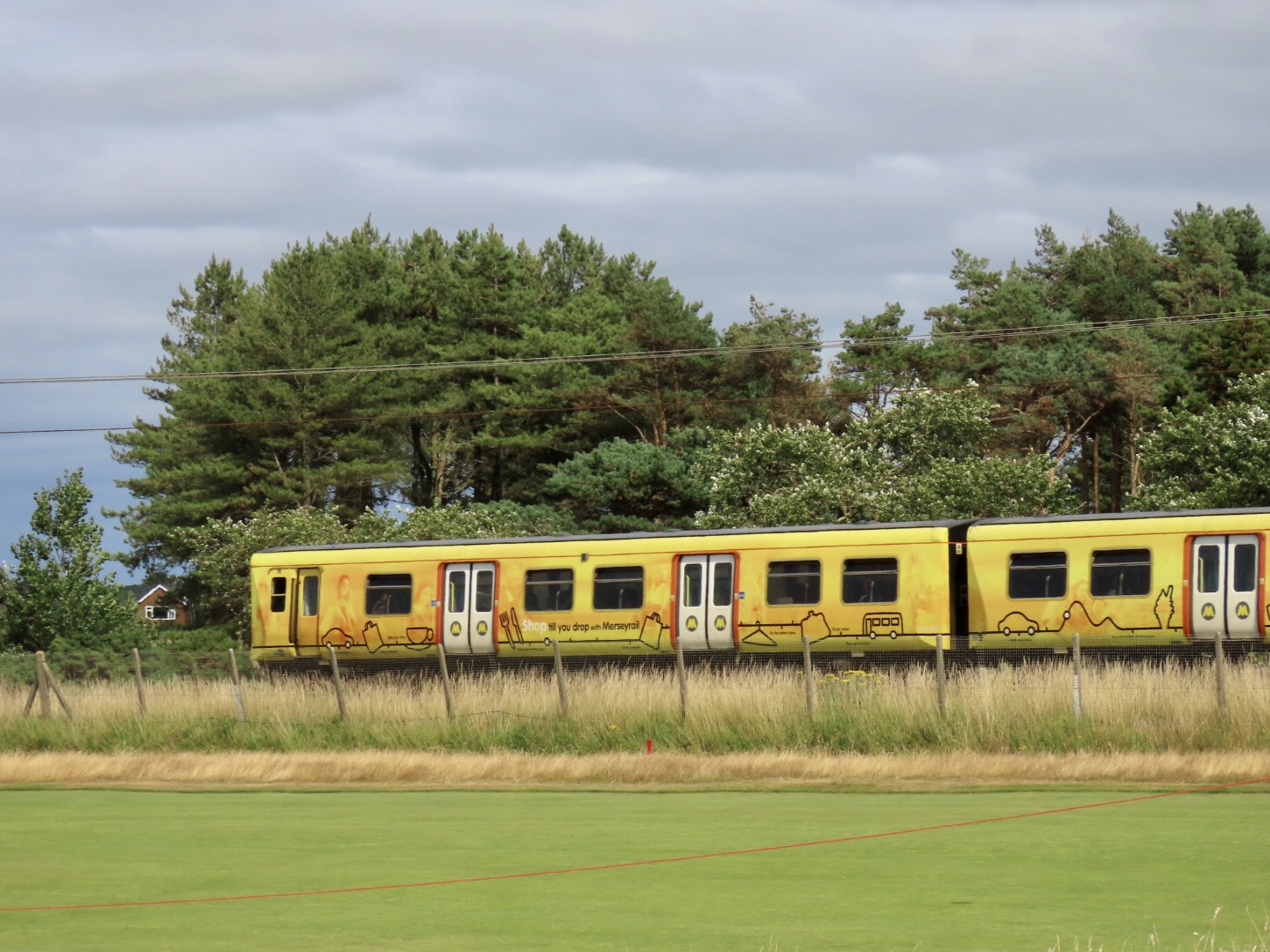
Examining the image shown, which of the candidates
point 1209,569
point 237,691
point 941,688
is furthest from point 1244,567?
point 237,691

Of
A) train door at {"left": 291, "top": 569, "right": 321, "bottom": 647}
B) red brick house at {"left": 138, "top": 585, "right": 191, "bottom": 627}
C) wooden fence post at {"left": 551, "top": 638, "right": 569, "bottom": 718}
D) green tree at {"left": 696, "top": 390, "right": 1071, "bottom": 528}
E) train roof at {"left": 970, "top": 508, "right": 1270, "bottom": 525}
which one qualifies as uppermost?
green tree at {"left": 696, "top": 390, "right": 1071, "bottom": 528}

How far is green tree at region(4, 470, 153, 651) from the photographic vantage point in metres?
49.7

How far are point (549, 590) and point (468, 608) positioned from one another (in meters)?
1.65

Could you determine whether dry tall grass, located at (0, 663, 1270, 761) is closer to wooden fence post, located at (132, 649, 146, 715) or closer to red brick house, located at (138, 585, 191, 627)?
wooden fence post, located at (132, 649, 146, 715)

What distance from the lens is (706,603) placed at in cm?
2806

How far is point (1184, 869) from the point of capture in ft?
34.0

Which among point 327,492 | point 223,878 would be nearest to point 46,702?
point 223,878

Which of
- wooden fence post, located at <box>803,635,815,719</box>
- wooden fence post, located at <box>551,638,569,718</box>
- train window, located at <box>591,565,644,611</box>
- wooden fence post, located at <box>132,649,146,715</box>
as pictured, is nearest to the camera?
wooden fence post, located at <box>803,635,815,719</box>

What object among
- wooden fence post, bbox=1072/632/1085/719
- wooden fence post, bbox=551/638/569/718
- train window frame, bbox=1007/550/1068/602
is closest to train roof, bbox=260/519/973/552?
train window frame, bbox=1007/550/1068/602

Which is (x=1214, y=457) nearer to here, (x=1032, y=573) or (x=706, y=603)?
(x=1032, y=573)

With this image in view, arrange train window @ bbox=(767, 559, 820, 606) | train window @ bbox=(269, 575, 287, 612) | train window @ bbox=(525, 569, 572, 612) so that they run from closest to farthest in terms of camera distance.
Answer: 1. train window @ bbox=(767, 559, 820, 606)
2. train window @ bbox=(525, 569, 572, 612)
3. train window @ bbox=(269, 575, 287, 612)

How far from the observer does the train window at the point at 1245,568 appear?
80.4ft

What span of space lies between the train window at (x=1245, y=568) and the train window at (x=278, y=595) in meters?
17.5

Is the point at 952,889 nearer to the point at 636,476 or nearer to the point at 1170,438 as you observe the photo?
the point at 1170,438
